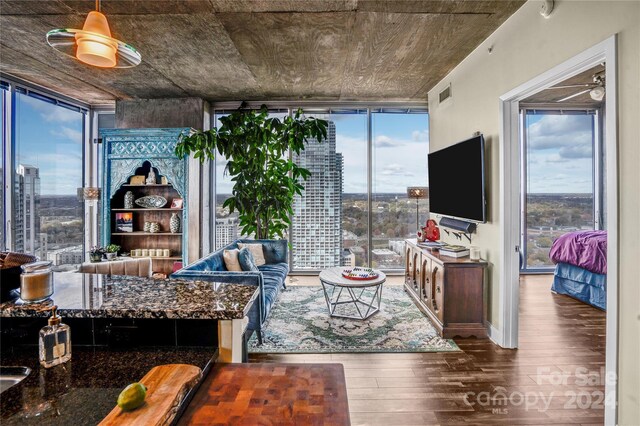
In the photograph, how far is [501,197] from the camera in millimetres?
3078

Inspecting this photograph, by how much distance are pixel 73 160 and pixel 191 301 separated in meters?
5.40

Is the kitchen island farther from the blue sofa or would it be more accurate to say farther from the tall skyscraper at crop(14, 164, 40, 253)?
the tall skyscraper at crop(14, 164, 40, 253)

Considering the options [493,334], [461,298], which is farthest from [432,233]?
[493,334]

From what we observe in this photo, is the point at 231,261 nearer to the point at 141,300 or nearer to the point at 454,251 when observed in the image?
the point at 141,300

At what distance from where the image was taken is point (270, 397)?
0.95m

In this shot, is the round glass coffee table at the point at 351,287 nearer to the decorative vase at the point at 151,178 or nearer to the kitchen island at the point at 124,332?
the kitchen island at the point at 124,332

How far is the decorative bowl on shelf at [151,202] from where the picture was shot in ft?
16.7

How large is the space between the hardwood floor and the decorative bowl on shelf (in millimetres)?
3236

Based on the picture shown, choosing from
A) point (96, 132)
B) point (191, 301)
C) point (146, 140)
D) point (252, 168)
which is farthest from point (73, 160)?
point (191, 301)

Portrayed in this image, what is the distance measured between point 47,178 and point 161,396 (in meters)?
5.35

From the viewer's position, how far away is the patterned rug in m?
3.00

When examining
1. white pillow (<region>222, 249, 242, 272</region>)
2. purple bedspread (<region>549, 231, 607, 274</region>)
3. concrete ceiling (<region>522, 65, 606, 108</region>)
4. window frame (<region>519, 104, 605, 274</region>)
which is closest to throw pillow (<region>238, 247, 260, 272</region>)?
white pillow (<region>222, 249, 242, 272</region>)

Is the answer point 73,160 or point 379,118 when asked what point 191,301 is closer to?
point 379,118

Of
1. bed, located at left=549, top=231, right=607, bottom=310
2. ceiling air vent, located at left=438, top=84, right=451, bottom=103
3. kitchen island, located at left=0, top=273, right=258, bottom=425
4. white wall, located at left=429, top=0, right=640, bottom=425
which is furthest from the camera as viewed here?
ceiling air vent, located at left=438, top=84, right=451, bottom=103
